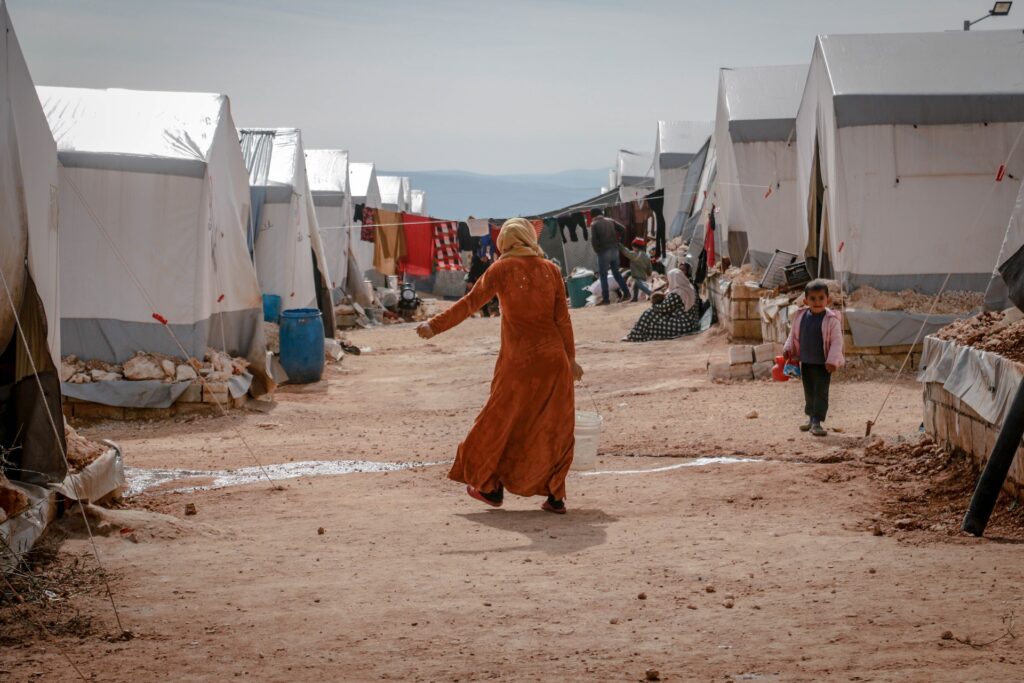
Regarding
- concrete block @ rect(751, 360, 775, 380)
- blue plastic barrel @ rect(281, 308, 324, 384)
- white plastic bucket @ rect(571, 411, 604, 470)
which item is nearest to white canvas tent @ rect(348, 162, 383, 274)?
A: blue plastic barrel @ rect(281, 308, 324, 384)

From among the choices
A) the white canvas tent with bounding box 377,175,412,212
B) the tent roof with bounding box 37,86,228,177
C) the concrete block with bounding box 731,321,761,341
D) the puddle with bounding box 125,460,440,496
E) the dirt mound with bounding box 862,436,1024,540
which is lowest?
the puddle with bounding box 125,460,440,496

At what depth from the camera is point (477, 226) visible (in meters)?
19.9

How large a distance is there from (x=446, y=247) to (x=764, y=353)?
12782mm

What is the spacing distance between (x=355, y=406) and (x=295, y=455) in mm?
3013

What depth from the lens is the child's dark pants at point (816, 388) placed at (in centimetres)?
765

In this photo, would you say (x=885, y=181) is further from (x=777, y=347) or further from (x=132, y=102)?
(x=132, y=102)

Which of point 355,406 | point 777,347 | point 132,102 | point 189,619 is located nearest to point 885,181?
point 777,347

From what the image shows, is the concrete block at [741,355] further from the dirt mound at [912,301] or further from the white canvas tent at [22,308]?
the white canvas tent at [22,308]

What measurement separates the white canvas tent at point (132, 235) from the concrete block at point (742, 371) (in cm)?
502

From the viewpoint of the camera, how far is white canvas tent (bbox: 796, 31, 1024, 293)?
35.6 feet

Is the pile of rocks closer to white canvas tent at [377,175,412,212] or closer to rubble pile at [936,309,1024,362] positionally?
rubble pile at [936,309,1024,362]

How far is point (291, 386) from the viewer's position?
12.1 metres

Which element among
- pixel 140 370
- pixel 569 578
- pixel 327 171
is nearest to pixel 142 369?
pixel 140 370

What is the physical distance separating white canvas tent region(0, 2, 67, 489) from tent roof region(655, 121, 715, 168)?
21.8 m
